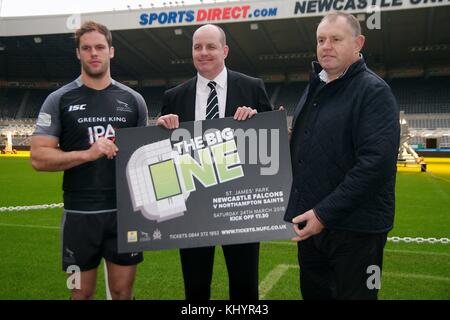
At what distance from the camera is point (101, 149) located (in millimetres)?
2438

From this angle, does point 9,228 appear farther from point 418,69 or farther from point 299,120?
point 418,69

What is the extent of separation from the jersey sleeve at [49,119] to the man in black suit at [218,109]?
0.75 m

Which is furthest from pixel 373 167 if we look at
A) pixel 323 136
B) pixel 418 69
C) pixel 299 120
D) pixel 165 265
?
pixel 418 69

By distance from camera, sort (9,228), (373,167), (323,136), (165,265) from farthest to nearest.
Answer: (9,228) < (165,265) < (323,136) < (373,167)

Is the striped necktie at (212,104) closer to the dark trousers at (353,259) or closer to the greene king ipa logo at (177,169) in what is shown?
the greene king ipa logo at (177,169)

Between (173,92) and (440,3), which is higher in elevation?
(440,3)

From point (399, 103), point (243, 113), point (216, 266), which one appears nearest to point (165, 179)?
point (243, 113)

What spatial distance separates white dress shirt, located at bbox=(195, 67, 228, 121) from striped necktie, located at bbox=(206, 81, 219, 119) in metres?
0.02

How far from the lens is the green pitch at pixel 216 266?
3.81 m

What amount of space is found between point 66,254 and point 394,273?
337 cm

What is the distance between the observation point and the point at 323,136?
221cm

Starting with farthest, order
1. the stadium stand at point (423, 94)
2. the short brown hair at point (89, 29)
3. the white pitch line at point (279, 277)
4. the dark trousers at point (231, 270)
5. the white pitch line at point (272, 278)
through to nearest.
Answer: the stadium stand at point (423, 94)
the white pitch line at point (279, 277)
the white pitch line at point (272, 278)
the dark trousers at point (231, 270)
the short brown hair at point (89, 29)

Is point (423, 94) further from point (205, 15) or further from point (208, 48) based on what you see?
point (208, 48)

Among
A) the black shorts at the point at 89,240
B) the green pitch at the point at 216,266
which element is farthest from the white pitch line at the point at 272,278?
the black shorts at the point at 89,240
